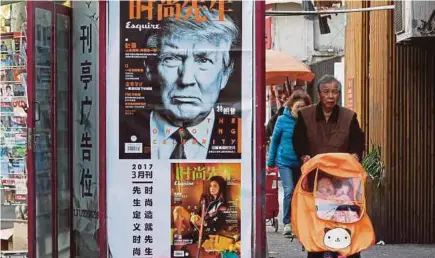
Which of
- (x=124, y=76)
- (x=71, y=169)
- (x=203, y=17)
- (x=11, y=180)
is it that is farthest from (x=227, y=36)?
(x=11, y=180)

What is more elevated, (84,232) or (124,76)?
(124,76)

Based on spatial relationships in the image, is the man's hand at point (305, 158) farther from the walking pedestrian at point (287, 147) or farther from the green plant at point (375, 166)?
the green plant at point (375, 166)

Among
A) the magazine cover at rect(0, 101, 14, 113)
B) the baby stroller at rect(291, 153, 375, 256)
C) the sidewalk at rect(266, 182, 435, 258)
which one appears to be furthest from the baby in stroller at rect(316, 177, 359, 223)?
the magazine cover at rect(0, 101, 14, 113)

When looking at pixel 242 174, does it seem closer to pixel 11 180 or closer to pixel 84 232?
pixel 84 232

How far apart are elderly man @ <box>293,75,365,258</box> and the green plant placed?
7.75ft

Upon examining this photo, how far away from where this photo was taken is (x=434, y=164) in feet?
30.9

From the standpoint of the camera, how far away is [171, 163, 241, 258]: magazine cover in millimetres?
6246

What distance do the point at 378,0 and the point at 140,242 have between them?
4977 millimetres

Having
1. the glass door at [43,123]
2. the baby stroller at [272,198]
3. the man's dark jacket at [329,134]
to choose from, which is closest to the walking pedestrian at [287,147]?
the baby stroller at [272,198]

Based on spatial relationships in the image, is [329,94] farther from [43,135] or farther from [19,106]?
[19,106]

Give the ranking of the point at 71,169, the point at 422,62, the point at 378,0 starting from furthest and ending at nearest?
the point at 378,0, the point at 422,62, the point at 71,169

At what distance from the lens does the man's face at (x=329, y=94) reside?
7172 millimetres

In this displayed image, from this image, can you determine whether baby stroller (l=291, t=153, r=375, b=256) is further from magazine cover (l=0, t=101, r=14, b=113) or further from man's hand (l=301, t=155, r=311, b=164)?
magazine cover (l=0, t=101, r=14, b=113)

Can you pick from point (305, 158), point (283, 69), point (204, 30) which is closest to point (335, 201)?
point (305, 158)
